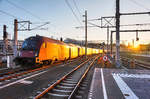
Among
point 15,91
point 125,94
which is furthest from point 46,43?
point 125,94

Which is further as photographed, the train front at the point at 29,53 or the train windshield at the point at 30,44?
the train windshield at the point at 30,44

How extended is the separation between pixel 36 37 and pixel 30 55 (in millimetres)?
2126

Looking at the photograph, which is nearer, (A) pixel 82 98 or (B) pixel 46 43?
(A) pixel 82 98

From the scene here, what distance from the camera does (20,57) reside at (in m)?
10.5

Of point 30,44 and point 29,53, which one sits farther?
point 30,44

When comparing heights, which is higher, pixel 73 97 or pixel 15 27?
pixel 15 27

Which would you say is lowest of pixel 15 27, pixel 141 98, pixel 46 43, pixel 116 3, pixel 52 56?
pixel 141 98

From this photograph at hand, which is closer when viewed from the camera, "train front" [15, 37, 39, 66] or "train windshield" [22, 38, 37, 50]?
"train front" [15, 37, 39, 66]

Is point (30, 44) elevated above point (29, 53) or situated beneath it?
elevated above

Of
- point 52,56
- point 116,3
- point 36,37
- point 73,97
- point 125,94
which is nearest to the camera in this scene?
point 73,97

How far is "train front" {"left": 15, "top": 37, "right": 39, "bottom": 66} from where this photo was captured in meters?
10.2

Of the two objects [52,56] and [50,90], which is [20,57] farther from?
[50,90]

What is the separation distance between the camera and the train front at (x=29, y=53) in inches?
400

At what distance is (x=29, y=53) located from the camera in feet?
34.0
